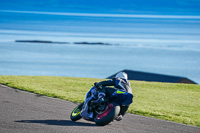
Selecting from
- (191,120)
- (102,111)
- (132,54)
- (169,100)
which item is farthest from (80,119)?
(132,54)

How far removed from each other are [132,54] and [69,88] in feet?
337

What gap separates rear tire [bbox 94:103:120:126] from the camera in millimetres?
8539

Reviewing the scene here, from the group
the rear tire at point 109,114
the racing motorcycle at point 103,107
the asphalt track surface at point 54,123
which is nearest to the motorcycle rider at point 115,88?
the racing motorcycle at point 103,107

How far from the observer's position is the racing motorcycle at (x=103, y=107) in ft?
28.1

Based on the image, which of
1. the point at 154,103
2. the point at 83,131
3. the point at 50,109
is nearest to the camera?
the point at 83,131

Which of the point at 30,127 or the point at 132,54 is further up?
the point at 132,54

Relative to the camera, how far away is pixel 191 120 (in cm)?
1126

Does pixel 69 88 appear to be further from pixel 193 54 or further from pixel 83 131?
pixel 193 54

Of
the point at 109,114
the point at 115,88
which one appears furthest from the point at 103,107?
the point at 115,88

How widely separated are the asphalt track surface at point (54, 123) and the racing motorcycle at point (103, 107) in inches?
7.9

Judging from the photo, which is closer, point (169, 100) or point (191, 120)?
point (191, 120)

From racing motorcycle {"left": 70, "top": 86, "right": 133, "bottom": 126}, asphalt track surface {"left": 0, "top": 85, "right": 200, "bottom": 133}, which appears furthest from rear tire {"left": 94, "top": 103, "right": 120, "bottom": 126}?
asphalt track surface {"left": 0, "top": 85, "right": 200, "bottom": 133}

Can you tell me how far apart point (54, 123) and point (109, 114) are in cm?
149

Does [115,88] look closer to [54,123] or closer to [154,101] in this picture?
[54,123]
